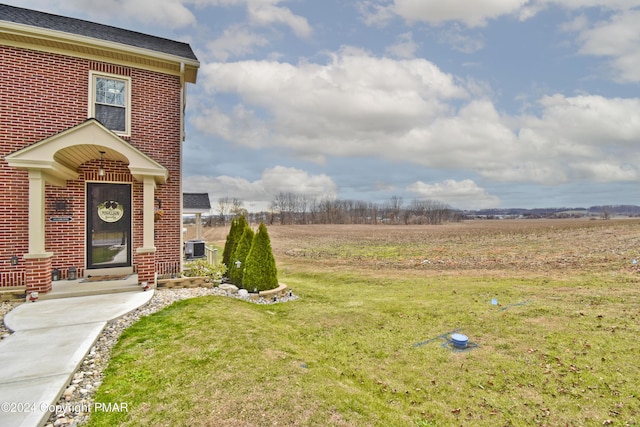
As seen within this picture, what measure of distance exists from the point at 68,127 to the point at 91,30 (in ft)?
9.72

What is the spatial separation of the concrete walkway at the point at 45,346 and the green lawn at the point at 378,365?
49 centimetres

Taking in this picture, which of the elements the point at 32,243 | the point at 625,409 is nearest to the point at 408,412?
the point at 625,409

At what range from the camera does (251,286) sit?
8938 millimetres

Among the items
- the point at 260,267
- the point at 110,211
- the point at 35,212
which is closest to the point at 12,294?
the point at 35,212

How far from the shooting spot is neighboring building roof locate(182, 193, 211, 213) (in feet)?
50.5

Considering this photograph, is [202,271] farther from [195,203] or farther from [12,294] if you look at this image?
[195,203]

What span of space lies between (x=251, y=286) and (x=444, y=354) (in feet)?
18.2

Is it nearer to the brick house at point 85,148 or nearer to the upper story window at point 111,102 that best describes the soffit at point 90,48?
the brick house at point 85,148

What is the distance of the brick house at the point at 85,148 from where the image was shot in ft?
23.3

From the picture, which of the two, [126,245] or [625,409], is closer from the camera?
[625,409]

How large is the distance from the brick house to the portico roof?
22mm

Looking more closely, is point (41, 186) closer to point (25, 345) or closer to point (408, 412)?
point (25, 345)

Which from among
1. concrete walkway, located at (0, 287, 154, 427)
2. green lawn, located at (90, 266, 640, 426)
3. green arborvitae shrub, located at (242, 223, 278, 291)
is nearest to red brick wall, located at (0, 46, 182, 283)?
concrete walkway, located at (0, 287, 154, 427)

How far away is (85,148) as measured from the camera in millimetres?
7273
